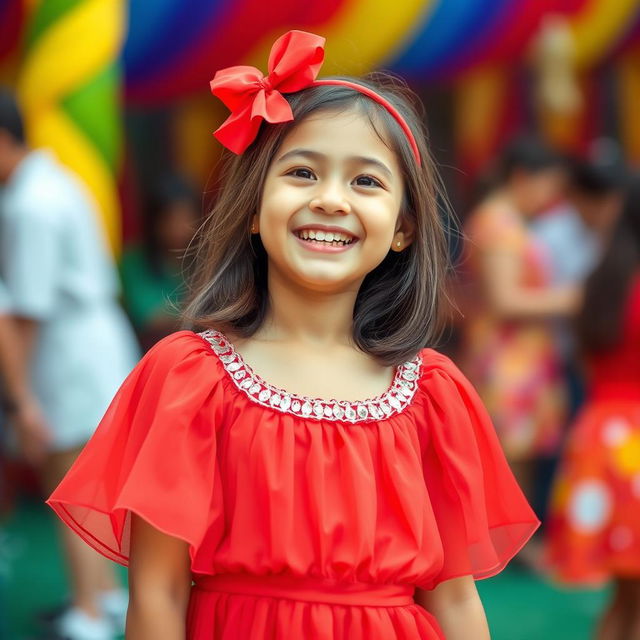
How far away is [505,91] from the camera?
5703 mm

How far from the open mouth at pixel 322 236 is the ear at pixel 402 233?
0.15 meters

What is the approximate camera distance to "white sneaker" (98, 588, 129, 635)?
3.71m

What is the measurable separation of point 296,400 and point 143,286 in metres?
3.32

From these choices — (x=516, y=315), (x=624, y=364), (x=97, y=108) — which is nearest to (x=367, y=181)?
(x=624, y=364)

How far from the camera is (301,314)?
1.84m

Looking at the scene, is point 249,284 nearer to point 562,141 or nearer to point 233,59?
point 233,59

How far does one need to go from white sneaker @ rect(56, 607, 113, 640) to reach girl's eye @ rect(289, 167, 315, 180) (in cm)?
218

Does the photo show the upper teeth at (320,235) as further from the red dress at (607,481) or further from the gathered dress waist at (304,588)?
the red dress at (607,481)

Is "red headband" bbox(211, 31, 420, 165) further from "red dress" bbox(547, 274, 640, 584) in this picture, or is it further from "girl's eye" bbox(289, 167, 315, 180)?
"red dress" bbox(547, 274, 640, 584)

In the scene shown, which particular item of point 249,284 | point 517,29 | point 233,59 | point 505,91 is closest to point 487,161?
point 505,91

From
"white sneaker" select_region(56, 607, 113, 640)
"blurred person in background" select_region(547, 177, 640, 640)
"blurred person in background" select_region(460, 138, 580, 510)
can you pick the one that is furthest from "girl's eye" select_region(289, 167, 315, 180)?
"blurred person in background" select_region(460, 138, 580, 510)

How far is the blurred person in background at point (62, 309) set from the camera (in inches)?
137

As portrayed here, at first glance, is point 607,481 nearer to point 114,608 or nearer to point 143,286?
point 114,608

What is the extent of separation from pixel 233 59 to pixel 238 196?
2.85m
